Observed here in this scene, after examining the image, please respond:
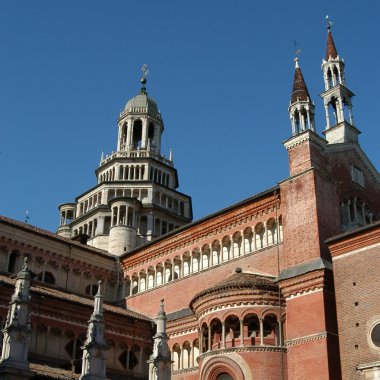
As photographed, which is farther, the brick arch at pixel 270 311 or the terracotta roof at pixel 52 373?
the brick arch at pixel 270 311

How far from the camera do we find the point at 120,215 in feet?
176

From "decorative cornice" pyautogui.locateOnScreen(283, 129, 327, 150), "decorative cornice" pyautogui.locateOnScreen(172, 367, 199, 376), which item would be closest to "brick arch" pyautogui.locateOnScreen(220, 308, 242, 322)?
"decorative cornice" pyautogui.locateOnScreen(172, 367, 199, 376)

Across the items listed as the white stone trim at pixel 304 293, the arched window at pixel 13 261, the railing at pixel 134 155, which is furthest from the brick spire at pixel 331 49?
the arched window at pixel 13 261

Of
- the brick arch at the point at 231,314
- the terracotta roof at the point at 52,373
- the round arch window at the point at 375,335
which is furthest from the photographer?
the brick arch at the point at 231,314

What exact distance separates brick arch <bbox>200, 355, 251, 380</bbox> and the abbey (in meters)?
0.07

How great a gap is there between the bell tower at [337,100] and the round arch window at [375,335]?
623 inches

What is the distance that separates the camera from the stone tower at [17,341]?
78.0 feet

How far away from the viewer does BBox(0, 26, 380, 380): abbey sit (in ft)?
93.9

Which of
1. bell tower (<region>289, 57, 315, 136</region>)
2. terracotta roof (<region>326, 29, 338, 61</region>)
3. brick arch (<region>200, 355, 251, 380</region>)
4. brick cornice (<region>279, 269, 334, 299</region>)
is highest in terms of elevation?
terracotta roof (<region>326, 29, 338, 61</region>)

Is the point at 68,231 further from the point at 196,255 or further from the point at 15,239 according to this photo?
the point at 196,255

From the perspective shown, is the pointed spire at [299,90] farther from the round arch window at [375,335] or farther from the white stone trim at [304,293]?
the round arch window at [375,335]

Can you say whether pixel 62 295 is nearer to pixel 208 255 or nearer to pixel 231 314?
pixel 208 255

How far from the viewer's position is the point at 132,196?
2258 inches

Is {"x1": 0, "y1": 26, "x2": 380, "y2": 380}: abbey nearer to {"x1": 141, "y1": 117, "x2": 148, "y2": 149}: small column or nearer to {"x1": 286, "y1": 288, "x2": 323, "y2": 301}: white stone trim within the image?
{"x1": 286, "y1": 288, "x2": 323, "y2": 301}: white stone trim
